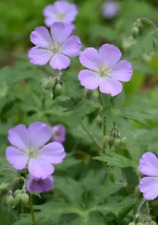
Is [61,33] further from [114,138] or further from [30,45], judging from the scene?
[30,45]

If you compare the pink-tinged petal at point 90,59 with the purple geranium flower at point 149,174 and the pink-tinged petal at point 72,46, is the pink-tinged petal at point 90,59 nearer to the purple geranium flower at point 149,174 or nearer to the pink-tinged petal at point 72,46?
the pink-tinged petal at point 72,46

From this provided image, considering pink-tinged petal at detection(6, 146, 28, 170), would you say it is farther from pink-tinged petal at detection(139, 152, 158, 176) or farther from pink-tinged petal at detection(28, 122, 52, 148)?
pink-tinged petal at detection(139, 152, 158, 176)

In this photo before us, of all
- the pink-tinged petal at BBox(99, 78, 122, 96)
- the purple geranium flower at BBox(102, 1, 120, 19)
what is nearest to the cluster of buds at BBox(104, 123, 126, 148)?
the pink-tinged petal at BBox(99, 78, 122, 96)

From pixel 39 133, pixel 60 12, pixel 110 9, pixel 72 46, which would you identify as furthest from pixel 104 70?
pixel 110 9

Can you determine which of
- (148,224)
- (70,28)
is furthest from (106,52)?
(148,224)

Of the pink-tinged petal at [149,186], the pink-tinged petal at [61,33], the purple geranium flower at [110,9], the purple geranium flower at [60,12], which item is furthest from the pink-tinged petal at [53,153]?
the purple geranium flower at [110,9]

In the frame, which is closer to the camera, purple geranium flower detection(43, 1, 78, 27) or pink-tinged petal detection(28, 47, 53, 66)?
pink-tinged petal detection(28, 47, 53, 66)
